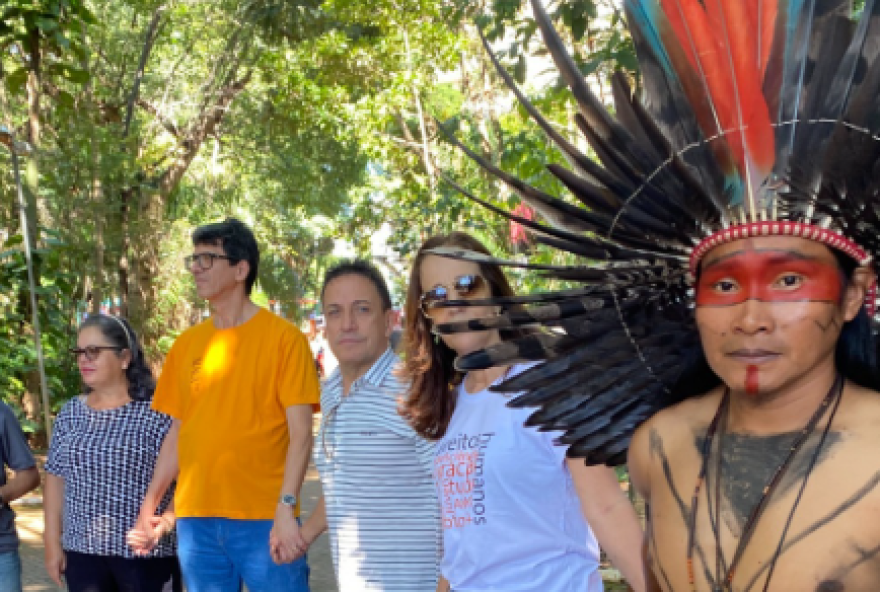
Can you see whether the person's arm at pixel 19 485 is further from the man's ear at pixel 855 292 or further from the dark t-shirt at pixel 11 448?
the man's ear at pixel 855 292

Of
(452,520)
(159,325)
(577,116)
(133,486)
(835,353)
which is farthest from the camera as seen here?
(159,325)

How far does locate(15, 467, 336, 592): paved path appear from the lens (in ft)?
24.9

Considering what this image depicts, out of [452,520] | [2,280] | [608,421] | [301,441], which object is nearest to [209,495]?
[301,441]

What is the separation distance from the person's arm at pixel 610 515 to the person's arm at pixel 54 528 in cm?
276

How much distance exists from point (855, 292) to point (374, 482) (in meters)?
1.95

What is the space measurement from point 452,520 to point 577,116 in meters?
1.22

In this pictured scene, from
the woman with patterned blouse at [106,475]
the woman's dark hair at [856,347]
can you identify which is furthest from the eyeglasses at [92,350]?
the woman's dark hair at [856,347]

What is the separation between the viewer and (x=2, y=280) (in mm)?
9203

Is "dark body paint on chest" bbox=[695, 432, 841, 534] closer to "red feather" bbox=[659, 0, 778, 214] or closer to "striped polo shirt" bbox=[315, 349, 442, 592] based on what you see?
"red feather" bbox=[659, 0, 778, 214]

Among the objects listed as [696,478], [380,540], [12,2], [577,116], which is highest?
[12,2]

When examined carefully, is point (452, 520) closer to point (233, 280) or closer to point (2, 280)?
point (233, 280)

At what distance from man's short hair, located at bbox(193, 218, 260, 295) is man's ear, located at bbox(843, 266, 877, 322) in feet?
10.1

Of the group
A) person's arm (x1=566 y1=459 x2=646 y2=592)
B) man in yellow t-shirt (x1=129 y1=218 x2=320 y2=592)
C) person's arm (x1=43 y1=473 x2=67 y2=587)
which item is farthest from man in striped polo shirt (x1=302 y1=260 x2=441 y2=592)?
person's arm (x1=43 y1=473 x2=67 y2=587)

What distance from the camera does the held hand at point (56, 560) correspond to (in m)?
4.36
